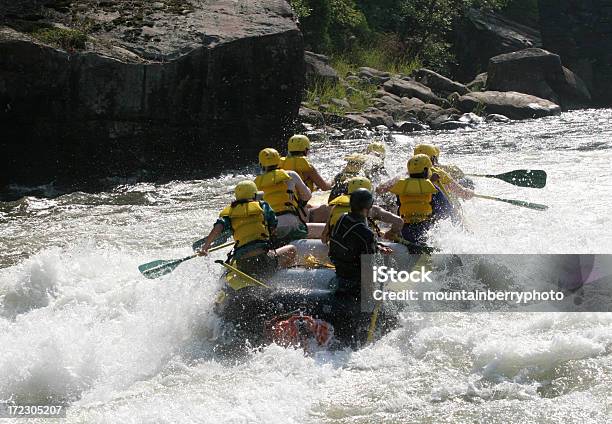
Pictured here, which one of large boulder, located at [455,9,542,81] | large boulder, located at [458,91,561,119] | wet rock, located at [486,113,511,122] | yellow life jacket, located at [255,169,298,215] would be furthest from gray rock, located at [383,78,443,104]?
yellow life jacket, located at [255,169,298,215]

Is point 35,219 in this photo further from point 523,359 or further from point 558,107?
point 558,107

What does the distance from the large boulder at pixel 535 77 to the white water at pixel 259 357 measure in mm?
14601

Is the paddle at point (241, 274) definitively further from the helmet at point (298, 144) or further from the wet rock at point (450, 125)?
the wet rock at point (450, 125)

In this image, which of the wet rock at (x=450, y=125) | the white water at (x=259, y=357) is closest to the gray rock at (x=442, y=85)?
the wet rock at (x=450, y=125)

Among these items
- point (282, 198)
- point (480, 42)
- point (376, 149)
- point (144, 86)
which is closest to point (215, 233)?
point (282, 198)

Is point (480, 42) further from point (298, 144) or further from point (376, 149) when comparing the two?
point (298, 144)

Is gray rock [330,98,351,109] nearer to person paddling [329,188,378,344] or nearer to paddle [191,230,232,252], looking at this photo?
paddle [191,230,232,252]

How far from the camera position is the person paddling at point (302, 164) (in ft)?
31.8

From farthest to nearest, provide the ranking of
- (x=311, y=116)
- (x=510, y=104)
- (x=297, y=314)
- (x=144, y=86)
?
1. (x=510, y=104)
2. (x=311, y=116)
3. (x=144, y=86)
4. (x=297, y=314)

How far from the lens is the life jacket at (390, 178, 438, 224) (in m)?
8.49

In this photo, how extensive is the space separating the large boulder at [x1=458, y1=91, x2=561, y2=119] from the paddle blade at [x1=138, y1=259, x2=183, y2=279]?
51.4ft

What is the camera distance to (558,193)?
12.7 metres

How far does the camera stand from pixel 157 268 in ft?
26.3

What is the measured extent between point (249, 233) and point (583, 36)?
2549 centimetres
